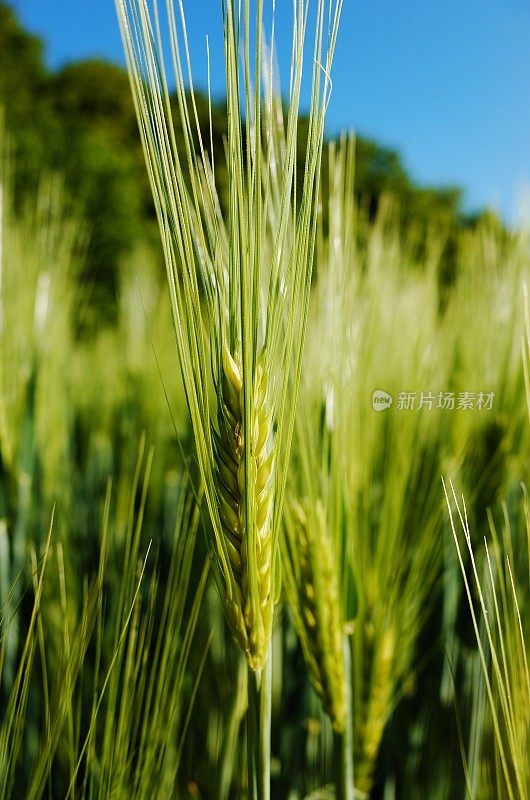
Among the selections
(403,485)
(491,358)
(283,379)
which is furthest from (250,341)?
(491,358)

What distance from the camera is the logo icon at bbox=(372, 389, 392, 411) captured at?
0.64 metres

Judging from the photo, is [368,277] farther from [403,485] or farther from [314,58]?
[314,58]

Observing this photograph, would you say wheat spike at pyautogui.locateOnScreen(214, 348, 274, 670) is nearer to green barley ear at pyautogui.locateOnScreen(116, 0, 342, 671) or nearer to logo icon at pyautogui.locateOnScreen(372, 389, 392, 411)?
green barley ear at pyautogui.locateOnScreen(116, 0, 342, 671)

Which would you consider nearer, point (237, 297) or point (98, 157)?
point (237, 297)

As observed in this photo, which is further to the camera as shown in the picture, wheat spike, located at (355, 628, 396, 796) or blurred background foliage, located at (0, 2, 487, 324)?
blurred background foliage, located at (0, 2, 487, 324)

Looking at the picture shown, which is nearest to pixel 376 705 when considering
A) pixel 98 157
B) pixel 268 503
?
pixel 268 503

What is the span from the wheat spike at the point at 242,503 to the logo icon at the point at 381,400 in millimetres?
339

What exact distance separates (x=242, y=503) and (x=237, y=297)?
91 millimetres

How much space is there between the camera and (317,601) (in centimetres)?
43

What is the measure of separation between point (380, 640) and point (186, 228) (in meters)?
0.43

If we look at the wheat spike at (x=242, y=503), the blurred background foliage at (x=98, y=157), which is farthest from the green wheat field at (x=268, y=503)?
the blurred background foliage at (x=98, y=157)

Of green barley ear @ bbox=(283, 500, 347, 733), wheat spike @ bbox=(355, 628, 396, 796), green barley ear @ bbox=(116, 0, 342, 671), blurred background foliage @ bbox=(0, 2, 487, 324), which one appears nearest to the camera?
green barley ear @ bbox=(116, 0, 342, 671)

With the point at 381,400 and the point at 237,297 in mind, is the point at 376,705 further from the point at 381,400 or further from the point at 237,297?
the point at 237,297

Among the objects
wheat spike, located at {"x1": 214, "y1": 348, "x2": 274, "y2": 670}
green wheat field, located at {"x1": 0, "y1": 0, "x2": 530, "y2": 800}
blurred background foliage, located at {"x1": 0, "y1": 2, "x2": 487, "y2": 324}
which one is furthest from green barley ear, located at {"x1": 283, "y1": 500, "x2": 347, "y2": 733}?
blurred background foliage, located at {"x1": 0, "y1": 2, "x2": 487, "y2": 324}
